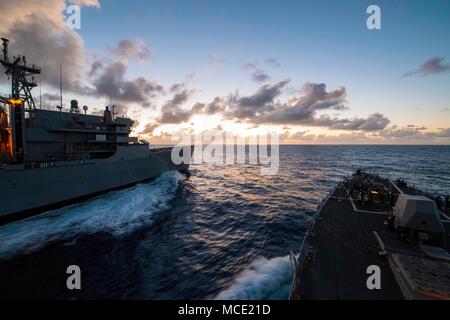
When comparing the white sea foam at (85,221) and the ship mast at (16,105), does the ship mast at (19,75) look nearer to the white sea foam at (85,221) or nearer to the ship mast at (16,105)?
the ship mast at (16,105)

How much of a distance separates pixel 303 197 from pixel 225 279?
81.6ft

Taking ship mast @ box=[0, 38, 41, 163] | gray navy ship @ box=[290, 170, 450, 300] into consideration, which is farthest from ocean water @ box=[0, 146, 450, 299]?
ship mast @ box=[0, 38, 41, 163]

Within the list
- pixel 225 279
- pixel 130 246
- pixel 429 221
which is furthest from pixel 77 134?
pixel 429 221

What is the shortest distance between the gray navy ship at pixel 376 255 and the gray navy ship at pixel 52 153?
29.0 meters

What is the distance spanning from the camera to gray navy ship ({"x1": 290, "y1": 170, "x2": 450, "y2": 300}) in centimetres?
866

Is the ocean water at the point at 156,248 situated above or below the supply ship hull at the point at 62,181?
below

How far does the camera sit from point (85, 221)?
22406mm

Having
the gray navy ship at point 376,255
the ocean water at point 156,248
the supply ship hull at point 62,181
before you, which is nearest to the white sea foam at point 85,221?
the ocean water at point 156,248

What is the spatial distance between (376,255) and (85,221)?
26.7 meters

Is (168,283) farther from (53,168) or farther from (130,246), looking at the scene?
(53,168)

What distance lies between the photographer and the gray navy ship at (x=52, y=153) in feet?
74.3

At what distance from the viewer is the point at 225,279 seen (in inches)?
533

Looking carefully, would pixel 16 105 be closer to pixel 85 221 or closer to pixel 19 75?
pixel 19 75

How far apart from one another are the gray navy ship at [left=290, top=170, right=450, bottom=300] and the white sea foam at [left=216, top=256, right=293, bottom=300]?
279 cm
